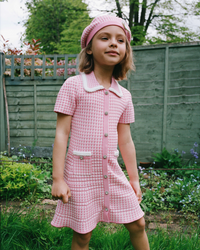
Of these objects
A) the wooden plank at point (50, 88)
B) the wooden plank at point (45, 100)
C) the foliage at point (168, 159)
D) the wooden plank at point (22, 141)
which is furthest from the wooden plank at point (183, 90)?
the wooden plank at point (22, 141)

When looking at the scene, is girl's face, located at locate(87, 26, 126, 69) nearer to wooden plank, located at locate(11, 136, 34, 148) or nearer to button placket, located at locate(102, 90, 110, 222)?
button placket, located at locate(102, 90, 110, 222)

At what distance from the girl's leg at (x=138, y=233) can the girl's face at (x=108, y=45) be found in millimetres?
974

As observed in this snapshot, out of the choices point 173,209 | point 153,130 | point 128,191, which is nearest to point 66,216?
point 128,191

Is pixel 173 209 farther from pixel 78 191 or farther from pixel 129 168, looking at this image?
pixel 78 191

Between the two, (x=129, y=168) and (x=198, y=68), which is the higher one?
(x=198, y=68)

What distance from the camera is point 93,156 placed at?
53.0 inches

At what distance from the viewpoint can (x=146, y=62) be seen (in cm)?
434

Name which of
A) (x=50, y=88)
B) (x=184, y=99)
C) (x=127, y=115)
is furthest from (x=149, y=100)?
(x=127, y=115)

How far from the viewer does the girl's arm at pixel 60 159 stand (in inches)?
50.5

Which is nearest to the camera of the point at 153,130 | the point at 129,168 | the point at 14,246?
the point at 129,168

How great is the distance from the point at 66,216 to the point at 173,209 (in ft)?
5.81

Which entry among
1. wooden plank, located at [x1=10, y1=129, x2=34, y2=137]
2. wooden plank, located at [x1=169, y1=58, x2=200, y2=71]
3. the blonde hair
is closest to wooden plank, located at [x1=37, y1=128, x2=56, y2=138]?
wooden plank, located at [x1=10, y1=129, x2=34, y2=137]

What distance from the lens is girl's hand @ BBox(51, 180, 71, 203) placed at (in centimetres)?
127

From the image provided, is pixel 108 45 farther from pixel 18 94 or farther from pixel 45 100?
pixel 18 94
